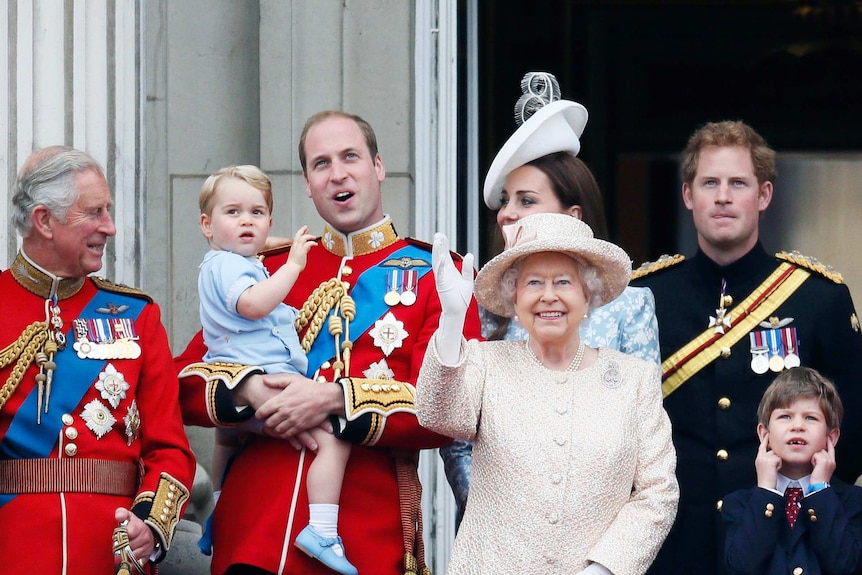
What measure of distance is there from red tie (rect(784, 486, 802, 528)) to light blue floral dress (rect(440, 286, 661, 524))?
51cm

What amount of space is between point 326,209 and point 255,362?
491 mm

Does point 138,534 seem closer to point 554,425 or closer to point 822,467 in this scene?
point 554,425

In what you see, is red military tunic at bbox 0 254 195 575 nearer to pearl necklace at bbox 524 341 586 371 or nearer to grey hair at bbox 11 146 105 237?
grey hair at bbox 11 146 105 237

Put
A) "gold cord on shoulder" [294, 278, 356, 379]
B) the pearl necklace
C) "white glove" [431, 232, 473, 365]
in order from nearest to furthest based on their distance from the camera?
"white glove" [431, 232, 473, 365] < the pearl necklace < "gold cord on shoulder" [294, 278, 356, 379]

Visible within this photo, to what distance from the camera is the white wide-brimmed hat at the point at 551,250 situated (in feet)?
15.6

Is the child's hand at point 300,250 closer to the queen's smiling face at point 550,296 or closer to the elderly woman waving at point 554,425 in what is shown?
the elderly woman waving at point 554,425

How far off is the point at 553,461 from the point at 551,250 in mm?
509

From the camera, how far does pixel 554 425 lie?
475cm

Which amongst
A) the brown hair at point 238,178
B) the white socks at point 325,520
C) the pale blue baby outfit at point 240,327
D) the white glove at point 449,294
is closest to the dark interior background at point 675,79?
the brown hair at point 238,178

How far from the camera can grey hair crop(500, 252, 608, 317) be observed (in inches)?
191

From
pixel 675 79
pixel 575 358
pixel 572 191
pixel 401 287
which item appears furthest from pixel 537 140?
pixel 675 79

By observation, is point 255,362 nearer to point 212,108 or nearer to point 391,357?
point 391,357

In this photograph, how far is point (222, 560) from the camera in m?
5.20

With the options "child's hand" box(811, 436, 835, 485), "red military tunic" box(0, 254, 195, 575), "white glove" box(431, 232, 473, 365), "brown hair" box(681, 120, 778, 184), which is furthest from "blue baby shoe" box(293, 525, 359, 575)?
"brown hair" box(681, 120, 778, 184)
